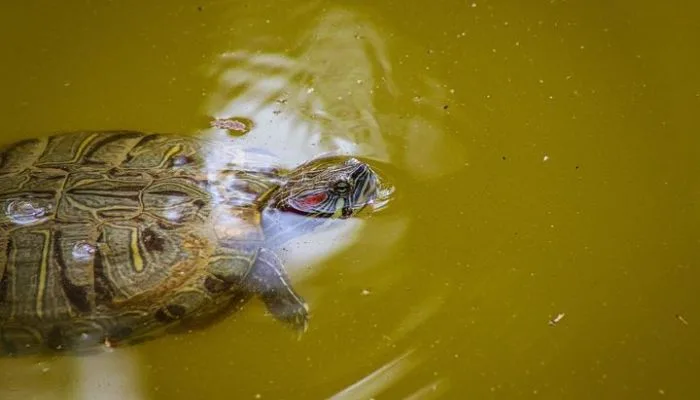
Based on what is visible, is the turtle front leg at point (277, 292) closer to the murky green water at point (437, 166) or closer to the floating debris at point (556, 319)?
the murky green water at point (437, 166)

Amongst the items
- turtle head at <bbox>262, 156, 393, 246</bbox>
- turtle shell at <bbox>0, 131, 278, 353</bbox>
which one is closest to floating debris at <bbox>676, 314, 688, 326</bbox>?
turtle head at <bbox>262, 156, 393, 246</bbox>

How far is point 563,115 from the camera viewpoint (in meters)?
2.41

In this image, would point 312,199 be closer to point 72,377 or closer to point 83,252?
point 83,252

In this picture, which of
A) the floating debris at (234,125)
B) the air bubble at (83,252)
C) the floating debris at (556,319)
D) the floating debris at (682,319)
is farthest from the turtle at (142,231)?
the floating debris at (682,319)

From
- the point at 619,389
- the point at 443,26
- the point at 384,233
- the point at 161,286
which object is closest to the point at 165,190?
the point at 161,286

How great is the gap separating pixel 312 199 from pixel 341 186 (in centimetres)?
10

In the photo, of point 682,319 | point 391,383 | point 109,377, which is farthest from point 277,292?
point 682,319

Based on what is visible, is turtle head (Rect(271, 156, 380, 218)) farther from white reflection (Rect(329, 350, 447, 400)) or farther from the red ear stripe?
white reflection (Rect(329, 350, 447, 400))

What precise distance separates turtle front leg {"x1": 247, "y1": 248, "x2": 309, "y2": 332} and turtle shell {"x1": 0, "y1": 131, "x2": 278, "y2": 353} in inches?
2.0

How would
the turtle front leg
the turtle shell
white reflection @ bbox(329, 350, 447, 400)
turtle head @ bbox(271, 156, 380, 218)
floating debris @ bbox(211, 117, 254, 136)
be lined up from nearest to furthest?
the turtle shell, white reflection @ bbox(329, 350, 447, 400), the turtle front leg, turtle head @ bbox(271, 156, 380, 218), floating debris @ bbox(211, 117, 254, 136)

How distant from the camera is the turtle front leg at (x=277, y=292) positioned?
2.11 m

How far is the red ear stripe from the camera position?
2.22m

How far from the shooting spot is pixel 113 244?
6.29 ft

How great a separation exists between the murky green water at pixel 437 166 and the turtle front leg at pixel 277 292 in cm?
4
